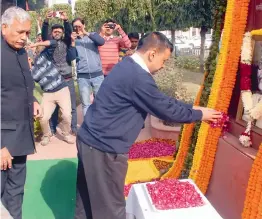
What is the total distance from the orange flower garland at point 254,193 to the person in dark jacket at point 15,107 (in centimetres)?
193

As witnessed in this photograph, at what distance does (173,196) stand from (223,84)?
4.44 feet

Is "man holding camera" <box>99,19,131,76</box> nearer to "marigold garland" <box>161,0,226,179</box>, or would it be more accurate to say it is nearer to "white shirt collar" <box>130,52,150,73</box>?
"marigold garland" <box>161,0,226,179</box>

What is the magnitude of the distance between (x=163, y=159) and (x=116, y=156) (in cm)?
258

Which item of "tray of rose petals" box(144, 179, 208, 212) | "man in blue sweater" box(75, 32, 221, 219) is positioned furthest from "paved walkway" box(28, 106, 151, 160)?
"tray of rose petals" box(144, 179, 208, 212)

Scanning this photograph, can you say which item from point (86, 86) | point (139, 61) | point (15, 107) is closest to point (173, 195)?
point (139, 61)

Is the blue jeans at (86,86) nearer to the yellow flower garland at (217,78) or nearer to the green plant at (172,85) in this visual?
the green plant at (172,85)

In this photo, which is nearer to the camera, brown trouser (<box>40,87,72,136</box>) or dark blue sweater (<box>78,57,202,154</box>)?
dark blue sweater (<box>78,57,202,154</box>)

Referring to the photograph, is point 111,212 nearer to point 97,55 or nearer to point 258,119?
point 258,119

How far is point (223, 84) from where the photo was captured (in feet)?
11.8

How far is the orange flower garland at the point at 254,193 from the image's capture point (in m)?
2.80

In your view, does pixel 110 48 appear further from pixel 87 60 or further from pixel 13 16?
pixel 13 16

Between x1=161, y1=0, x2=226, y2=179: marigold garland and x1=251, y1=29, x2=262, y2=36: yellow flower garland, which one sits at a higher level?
x1=251, y1=29, x2=262, y2=36: yellow flower garland

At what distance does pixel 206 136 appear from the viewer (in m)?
3.69

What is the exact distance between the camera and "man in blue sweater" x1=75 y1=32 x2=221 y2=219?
2.76 metres
